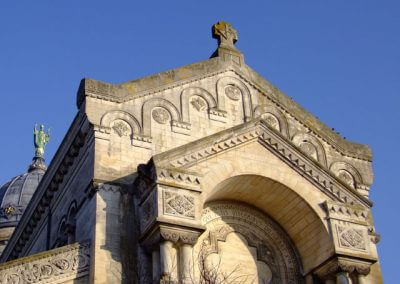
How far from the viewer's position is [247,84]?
27891 millimetres

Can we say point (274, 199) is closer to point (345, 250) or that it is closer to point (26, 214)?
point (345, 250)

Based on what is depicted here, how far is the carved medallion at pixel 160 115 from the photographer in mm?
25609

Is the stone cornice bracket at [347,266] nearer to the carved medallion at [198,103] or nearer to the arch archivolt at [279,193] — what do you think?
the arch archivolt at [279,193]

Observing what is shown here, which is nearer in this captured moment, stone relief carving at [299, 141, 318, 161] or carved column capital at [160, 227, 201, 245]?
carved column capital at [160, 227, 201, 245]

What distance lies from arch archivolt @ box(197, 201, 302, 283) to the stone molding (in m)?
3.62

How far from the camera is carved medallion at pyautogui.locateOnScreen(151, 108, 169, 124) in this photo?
25.6m

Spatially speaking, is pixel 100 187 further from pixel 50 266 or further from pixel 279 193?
pixel 279 193

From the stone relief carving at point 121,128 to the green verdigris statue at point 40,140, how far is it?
137 ft

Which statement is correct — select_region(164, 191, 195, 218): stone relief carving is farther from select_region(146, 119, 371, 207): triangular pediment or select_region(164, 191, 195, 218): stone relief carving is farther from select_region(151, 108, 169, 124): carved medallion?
select_region(151, 108, 169, 124): carved medallion

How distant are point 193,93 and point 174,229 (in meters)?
6.39

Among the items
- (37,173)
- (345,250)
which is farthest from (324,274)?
(37,173)

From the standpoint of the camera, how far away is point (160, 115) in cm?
2573

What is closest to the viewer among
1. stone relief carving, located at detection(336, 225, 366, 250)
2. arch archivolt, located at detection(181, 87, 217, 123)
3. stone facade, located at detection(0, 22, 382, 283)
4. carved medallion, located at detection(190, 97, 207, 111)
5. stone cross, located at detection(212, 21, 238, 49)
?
stone facade, located at detection(0, 22, 382, 283)

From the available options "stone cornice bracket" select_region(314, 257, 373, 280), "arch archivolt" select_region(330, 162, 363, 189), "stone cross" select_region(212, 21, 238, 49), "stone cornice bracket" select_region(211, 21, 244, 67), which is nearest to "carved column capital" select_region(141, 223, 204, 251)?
"stone cornice bracket" select_region(314, 257, 373, 280)
